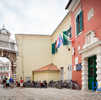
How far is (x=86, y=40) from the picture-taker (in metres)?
13.6

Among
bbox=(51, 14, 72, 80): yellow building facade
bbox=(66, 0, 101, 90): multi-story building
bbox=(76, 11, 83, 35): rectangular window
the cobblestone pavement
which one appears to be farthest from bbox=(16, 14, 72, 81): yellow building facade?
the cobblestone pavement

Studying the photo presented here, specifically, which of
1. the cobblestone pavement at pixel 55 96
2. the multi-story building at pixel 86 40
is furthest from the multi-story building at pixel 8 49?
the cobblestone pavement at pixel 55 96

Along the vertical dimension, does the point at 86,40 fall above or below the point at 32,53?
below

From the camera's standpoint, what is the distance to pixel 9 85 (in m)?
22.0

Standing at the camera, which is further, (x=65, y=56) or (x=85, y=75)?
(x=65, y=56)

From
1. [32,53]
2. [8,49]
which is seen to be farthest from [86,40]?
[8,49]

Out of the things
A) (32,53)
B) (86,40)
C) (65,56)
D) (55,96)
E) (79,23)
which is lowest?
(55,96)

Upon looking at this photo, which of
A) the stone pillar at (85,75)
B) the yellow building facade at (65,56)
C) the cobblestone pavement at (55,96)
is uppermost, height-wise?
the yellow building facade at (65,56)

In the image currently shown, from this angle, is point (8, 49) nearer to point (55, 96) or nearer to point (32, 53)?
point (32, 53)

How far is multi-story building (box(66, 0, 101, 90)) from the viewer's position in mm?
11836

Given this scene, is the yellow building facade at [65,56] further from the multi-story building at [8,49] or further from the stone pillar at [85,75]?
the multi-story building at [8,49]

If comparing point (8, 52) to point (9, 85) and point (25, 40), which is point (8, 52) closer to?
point (25, 40)

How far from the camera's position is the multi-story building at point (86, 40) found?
466 inches

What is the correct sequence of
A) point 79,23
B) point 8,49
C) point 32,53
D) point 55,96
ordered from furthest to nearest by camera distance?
1. point 8,49
2. point 32,53
3. point 79,23
4. point 55,96
